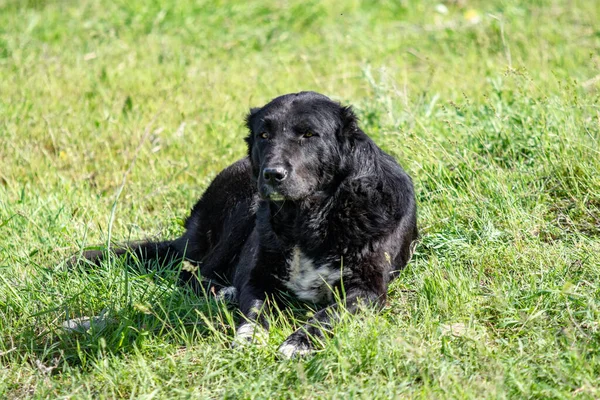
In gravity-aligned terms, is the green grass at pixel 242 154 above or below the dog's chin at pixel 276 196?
below

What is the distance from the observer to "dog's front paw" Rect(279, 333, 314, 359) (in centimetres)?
336

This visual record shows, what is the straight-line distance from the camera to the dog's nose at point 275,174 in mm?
3745

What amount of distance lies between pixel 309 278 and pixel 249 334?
532 millimetres

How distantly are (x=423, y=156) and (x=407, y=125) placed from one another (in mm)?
793

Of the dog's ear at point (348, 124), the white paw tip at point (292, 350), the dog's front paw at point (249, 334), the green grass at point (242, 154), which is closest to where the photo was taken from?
the green grass at point (242, 154)

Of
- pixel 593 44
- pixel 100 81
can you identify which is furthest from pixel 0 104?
pixel 593 44

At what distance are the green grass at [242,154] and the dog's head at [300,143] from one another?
2.23ft

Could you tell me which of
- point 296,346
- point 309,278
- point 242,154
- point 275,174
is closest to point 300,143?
point 275,174

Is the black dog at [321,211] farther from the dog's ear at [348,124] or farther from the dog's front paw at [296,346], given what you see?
the dog's front paw at [296,346]

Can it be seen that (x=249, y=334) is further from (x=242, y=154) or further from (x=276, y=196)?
(x=242, y=154)

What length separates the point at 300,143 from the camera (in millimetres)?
3932

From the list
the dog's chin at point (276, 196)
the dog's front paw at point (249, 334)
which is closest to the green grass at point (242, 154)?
the dog's front paw at point (249, 334)

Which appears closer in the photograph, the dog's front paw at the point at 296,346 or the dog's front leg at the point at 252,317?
the dog's front paw at the point at 296,346

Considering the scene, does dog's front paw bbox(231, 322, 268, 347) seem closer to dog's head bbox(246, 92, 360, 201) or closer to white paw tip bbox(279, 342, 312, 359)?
white paw tip bbox(279, 342, 312, 359)
